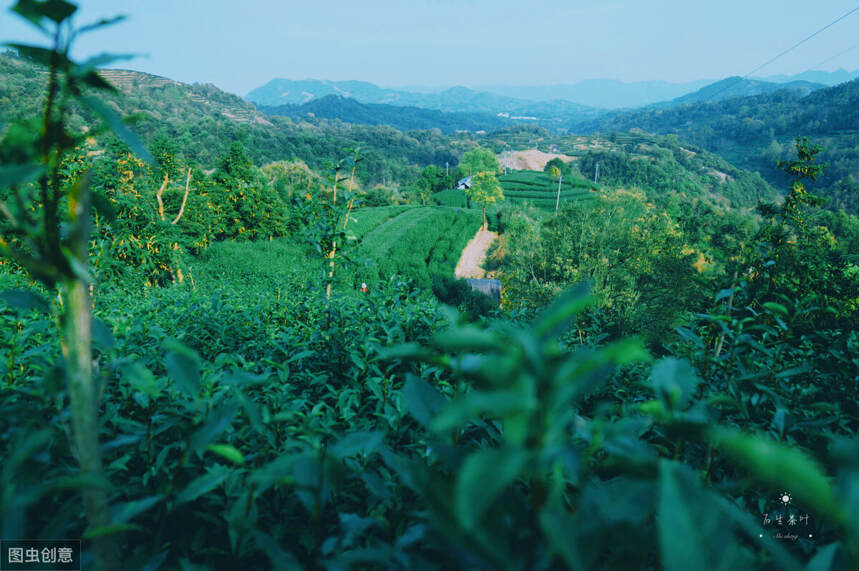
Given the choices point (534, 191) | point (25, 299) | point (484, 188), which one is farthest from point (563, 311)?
point (534, 191)

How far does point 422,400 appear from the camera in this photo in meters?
0.78

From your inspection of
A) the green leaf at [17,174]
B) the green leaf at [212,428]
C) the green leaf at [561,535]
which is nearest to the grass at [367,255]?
the green leaf at [212,428]

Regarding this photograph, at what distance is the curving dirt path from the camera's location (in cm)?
3112

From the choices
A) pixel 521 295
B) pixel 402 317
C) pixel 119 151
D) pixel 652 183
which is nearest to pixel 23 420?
pixel 402 317

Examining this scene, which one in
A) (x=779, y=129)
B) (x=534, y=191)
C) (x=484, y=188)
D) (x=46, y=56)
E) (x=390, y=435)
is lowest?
(x=390, y=435)

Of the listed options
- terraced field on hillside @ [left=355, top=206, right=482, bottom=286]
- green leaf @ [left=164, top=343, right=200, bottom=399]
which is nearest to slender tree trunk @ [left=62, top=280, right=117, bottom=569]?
green leaf @ [left=164, top=343, right=200, bottom=399]

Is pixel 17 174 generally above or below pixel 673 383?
above

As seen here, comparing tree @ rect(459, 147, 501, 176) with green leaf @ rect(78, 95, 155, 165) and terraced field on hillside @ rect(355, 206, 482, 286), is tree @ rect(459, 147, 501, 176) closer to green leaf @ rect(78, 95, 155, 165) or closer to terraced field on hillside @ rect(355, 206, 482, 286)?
terraced field on hillside @ rect(355, 206, 482, 286)

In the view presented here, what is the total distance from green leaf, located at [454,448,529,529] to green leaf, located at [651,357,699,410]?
0.36m

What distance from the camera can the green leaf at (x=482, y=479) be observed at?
0.36 metres

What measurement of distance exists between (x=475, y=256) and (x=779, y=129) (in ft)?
360

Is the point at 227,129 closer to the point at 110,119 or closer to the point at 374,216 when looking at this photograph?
the point at 374,216

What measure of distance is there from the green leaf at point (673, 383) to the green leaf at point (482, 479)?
0.36m

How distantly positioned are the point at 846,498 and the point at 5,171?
3.20 feet
